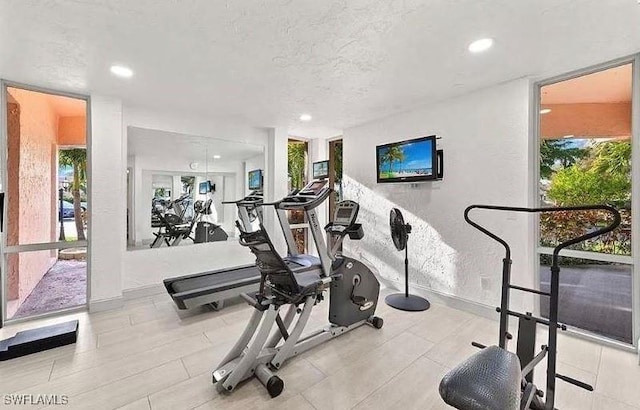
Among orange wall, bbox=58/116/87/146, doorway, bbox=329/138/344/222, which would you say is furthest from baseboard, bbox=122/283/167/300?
doorway, bbox=329/138/344/222

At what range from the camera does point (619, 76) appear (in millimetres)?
2510

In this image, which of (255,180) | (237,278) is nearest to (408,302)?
(237,278)

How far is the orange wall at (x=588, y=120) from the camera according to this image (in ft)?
8.14

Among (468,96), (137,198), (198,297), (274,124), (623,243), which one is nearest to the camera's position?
(623,243)

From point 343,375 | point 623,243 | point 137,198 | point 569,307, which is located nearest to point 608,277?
point 569,307

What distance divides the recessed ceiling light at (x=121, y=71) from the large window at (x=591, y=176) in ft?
13.4

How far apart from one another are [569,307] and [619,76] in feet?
7.90

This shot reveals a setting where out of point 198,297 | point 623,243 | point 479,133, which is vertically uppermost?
point 479,133

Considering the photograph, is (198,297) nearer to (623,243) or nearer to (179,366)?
(179,366)

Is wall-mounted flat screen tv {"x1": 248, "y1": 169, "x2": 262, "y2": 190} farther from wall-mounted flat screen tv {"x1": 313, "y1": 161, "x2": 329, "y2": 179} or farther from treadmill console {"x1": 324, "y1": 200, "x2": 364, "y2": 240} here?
treadmill console {"x1": 324, "y1": 200, "x2": 364, "y2": 240}

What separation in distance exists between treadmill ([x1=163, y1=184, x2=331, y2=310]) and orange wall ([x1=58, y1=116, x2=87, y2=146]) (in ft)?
6.40

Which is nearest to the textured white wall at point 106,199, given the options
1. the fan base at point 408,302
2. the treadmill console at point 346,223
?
the treadmill console at point 346,223

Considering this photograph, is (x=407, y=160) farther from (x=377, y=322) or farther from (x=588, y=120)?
(x=377, y=322)

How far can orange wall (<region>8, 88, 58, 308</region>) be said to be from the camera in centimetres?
302
